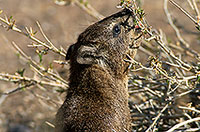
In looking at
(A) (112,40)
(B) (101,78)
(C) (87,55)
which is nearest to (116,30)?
(A) (112,40)

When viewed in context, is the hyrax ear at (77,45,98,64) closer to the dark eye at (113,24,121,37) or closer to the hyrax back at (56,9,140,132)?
the hyrax back at (56,9,140,132)

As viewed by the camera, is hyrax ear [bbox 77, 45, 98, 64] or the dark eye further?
the dark eye

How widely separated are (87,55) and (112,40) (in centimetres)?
31

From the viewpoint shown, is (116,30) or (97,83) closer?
(97,83)

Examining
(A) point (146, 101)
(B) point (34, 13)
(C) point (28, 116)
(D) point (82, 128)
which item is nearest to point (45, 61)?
(C) point (28, 116)

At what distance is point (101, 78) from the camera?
10.2ft

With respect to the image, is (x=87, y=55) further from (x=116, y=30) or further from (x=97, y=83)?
(x=116, y=30)

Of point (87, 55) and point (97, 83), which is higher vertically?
point (87, 55)

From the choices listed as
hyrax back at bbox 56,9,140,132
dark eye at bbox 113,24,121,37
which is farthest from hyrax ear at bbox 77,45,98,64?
dark eye at bbox 113,24,121,37

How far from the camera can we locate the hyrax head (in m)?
3.20

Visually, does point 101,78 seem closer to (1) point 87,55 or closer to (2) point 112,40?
(1) point 87,55

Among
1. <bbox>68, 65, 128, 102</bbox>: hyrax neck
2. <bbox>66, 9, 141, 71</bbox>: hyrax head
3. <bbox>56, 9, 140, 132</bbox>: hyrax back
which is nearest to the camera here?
<bbox>56, 9, 140, 132</bbox>: hyrax back

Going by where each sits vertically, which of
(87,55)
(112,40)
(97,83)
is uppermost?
(112,40)

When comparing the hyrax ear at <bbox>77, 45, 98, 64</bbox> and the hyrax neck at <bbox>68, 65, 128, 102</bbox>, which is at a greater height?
the hyrax ear at <bbox>77, 45, 98, 64</bbox>
